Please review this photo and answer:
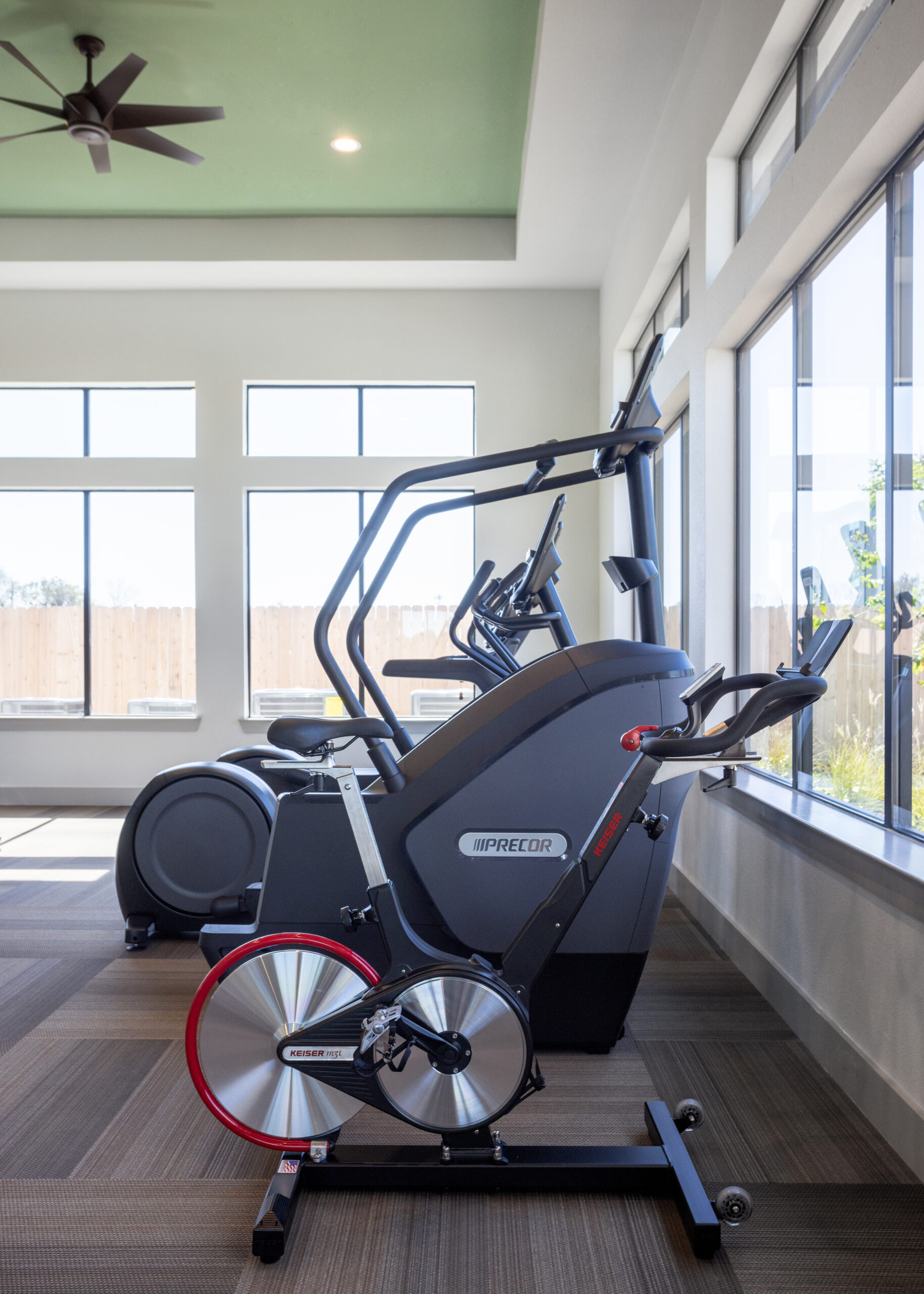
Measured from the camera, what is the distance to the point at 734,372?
3340mm

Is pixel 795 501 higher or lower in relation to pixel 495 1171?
higher

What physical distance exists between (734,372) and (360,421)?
3.25 metres

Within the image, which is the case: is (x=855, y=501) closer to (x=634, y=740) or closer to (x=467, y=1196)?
(x=634, y=740)

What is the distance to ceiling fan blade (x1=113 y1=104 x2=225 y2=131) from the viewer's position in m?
3.73

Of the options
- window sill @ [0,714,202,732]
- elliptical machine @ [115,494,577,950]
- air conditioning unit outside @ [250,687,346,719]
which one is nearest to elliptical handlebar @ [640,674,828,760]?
elliptical machine @ [115,494,577,950]

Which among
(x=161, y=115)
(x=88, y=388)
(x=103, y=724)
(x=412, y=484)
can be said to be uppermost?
(x=161, y=115)

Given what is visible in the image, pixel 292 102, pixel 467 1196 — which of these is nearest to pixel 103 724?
pixel 292 102

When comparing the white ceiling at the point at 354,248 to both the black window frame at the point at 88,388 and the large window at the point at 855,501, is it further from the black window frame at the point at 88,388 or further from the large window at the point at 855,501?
the large window at the point at 855,501

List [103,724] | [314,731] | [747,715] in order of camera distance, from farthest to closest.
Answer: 1. [103,724]
2. [314,731]
3. [747,715]

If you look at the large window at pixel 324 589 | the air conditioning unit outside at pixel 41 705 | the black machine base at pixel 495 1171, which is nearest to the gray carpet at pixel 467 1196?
the black machine base at pixel 495 1171

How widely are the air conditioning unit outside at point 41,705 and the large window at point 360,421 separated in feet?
7.06

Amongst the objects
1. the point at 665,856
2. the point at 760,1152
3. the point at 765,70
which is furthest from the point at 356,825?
the point at 765,70

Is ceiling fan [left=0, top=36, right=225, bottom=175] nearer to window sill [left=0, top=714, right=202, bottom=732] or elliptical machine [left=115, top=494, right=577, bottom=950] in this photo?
elliptical machine [left=115, top=494, right=577, bottom=950]

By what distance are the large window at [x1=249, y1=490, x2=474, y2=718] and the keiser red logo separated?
439cm
